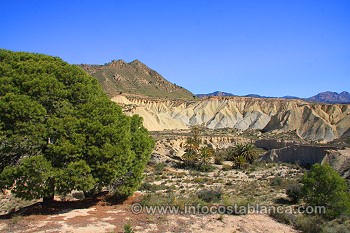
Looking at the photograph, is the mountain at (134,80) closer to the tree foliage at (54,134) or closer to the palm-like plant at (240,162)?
the palm-like plant at (240,162)

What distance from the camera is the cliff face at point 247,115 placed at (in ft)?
259

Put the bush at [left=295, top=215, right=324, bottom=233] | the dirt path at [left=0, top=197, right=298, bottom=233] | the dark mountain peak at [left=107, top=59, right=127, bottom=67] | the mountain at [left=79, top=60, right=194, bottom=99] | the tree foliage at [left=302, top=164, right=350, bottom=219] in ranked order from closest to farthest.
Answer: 1. the dirt path at [left=0, top=197, right=298, bottom=233]
2. the bush at [left=295, top=215, right=324, bottom=233]
3. the tree foliage at [left=302, top=164, right=350, bottom=219]
4. the mountain at [left=79, top=60, right=194, bottom=99]
5. the dark mountain peak at [left=107, top=59, right=127, bottom=67]

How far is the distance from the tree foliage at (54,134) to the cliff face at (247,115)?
207 feet

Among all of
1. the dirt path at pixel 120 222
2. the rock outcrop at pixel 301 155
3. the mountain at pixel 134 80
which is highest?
the mountain at pixel 134 80

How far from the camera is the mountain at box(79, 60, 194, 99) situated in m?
139

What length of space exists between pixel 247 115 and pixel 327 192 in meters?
94.9

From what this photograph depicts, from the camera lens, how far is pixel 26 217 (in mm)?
14594

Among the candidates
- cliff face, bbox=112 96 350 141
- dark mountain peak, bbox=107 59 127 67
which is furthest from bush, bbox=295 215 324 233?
dark mountain peak, bbox=107 59 127 67

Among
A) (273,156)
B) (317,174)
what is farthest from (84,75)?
(273,156)

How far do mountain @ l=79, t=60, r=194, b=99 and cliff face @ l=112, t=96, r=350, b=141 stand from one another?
67.1ft

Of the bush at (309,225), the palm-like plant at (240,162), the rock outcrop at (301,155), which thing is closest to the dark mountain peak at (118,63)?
the rock outcrop at (301,155)

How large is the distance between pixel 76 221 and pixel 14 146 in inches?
163

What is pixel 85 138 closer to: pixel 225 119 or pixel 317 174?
pixel 317 174

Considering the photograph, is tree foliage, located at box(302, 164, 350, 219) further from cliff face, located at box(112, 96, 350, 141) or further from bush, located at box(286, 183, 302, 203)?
cliff face, located at box(112, 96, 350, 141)
